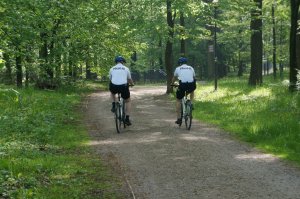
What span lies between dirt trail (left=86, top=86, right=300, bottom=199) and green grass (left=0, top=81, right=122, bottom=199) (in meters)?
0.44


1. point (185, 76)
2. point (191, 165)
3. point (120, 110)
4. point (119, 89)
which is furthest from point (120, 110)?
point (191, 165)

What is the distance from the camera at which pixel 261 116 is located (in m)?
14.4

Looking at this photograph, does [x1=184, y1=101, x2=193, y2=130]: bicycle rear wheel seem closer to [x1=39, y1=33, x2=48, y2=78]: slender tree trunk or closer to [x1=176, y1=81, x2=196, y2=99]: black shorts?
[x1=176, y1=81, x2=196, y2=99]: black shorts

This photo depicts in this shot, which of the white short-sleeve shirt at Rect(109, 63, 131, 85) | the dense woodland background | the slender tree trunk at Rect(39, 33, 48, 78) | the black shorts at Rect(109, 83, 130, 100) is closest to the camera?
the white short-sleeve shirt at Rect(109, 63, 131, 85)

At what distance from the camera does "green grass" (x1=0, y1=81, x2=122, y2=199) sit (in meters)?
6.92

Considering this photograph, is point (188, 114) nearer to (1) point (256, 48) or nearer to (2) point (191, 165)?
(2) point (191, 165)

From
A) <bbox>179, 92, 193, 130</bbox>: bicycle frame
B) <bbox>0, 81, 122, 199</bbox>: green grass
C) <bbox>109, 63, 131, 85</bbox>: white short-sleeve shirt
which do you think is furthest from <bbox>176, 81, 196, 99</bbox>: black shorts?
<bbox>0, 81, 122, 199</bbox>: green grass

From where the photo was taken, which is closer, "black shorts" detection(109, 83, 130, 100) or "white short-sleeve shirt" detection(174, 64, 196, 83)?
"black shorts" detection(109, 83, 130, 100)

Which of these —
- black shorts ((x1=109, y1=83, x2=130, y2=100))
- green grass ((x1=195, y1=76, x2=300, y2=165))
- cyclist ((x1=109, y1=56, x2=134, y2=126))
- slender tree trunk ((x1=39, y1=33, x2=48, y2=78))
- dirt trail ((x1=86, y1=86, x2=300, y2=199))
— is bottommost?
dirt trail ((x1=86, y1=86, x2=300, y2=199))

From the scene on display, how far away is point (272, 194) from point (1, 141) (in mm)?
6558

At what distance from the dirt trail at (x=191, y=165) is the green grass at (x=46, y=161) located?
44 centimetres

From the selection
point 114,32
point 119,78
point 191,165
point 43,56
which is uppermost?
point 114,32

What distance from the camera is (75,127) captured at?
46.6 ft

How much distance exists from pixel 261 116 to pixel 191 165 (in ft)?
20.8
